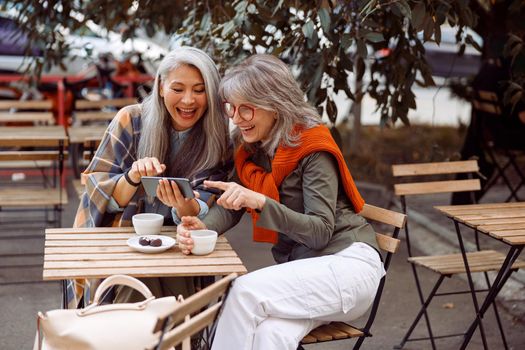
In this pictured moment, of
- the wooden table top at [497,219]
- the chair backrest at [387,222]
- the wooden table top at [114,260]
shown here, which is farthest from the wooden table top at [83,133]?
the wooden table top at [497,219]

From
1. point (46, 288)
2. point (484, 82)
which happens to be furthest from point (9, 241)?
point (484, 82)

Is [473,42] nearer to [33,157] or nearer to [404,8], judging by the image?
[404,8]

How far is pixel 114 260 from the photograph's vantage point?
321 centimetres

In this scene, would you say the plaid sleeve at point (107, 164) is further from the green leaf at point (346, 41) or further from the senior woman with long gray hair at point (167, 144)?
the green leaf at point (346, 41)

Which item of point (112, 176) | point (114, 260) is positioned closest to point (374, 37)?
point (112, 176)

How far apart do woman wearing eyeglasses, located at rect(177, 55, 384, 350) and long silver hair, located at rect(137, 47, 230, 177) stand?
0.10 metres

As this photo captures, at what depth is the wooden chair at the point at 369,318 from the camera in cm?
336

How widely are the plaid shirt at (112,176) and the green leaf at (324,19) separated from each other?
843 mm

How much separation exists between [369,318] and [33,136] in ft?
11.7

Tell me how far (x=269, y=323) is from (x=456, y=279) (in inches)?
124

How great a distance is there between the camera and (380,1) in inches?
180

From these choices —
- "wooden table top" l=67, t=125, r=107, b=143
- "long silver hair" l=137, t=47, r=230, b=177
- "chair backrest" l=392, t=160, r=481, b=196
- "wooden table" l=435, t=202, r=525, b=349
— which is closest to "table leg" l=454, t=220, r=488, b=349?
"wooden table" l=435, t=202, r=525, b=349

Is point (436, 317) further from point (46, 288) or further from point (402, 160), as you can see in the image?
point (402, 160)

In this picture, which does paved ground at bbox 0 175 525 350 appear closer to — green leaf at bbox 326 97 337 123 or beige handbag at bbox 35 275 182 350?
green leaf at bbox 326 97 337 123
